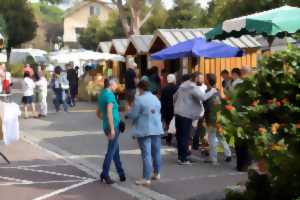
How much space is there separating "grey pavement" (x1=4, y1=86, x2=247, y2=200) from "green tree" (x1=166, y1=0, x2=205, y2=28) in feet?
106

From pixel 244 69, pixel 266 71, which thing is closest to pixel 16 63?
pixel 244 69

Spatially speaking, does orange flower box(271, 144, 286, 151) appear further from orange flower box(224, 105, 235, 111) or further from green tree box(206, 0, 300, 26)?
green tree box(206, 0, 300, 26)

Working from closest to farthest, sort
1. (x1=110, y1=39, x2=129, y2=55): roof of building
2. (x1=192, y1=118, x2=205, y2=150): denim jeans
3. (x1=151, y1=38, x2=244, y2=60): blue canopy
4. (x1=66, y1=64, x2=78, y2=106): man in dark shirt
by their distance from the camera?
(x1=192, y1=118, x2=205, y2=150): denim jeans < (x1=151, y1=38, x2=244, y2=60): blue canopy < (x1=66, y1=64, x2=78, y2=106): man in dark shirt < (x1=110, y1=39, x2=129, y2=55): roof of building

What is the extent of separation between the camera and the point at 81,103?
92.6ft

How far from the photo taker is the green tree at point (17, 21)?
54.0m

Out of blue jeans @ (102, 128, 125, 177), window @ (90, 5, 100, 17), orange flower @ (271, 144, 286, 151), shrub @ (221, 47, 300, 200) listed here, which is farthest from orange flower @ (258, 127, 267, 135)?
window @ (90, 5, 100, 17)

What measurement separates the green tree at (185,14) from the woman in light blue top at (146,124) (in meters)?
42.1

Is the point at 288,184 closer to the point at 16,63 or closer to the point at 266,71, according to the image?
the point at 266,71

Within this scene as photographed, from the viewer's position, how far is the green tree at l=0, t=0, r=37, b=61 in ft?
177

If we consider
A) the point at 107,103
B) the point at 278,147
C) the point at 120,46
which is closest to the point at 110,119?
the point at 107,103

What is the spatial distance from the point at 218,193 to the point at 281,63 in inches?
84.0

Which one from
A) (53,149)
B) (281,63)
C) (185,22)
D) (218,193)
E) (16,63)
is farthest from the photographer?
(16,63)

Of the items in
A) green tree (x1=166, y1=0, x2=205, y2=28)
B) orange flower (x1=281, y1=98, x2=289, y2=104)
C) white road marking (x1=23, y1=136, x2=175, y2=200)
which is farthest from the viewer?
Result: green tree (x1=166, y1=0, x2=205, y2=28)

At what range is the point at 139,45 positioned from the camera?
85.0 feet
